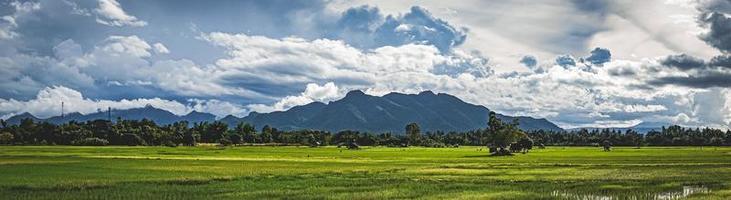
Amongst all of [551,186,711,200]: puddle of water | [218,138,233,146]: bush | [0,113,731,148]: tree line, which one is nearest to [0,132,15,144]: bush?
[0,113,731,148]: tree line

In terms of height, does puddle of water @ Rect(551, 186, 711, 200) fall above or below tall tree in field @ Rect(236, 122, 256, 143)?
below

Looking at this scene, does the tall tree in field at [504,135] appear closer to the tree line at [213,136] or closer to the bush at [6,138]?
the tree line at [213,136]

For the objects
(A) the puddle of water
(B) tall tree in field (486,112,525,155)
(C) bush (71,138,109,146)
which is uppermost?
(B) tall tree in field (486,112,525,155)

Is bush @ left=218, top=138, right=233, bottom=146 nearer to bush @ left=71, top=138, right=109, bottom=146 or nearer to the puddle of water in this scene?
bush @ left=71, top=138, right=109, bottom=146

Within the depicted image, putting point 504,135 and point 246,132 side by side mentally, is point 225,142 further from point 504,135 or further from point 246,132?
point 504,135

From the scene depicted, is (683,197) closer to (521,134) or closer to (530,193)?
(530,193)

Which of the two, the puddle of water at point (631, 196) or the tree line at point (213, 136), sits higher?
the tree line at point (213, 136)

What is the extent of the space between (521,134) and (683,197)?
93732 mm

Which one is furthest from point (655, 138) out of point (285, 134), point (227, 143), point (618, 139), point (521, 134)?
point (227, 143)

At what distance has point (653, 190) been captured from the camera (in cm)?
3481

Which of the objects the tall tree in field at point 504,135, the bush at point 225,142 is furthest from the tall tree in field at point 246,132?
the tall tree in field at point 504,135

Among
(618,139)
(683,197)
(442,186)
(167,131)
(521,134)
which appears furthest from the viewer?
(618,139)

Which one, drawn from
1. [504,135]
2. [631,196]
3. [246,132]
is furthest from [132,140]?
[631,196]

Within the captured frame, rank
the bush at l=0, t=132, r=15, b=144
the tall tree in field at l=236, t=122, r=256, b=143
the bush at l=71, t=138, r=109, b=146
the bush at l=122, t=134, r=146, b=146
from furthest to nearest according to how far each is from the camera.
Answer: the tall tree in field at l=236, t=122, r=256, b=143 → the bush at l=122, t=134, r=146, b=146 → the bush at l=71, t=138, r=109, b=146 → the bush at l=0, t=132, r=15, b=144
